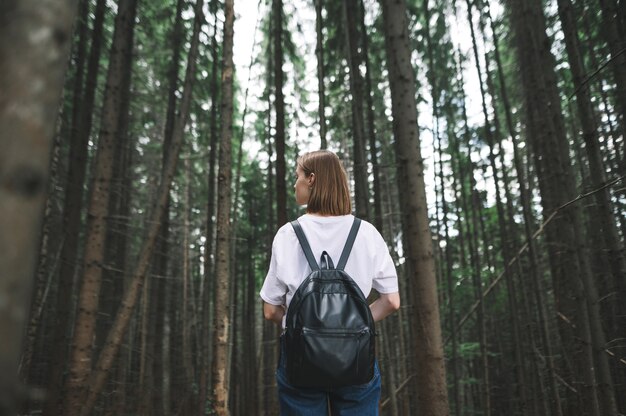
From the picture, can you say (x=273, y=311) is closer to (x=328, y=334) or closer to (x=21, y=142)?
(x=328, y=334)

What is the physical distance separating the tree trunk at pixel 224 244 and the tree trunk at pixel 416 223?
6.63 ft

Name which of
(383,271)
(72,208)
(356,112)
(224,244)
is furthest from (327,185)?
(72,208)

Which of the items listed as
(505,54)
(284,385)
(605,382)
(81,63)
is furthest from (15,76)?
(505,54)

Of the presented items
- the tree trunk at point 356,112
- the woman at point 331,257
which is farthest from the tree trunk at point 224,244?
the woman at point 331,257

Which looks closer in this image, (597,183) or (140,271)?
(597,183)

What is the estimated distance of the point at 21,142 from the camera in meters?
0.74

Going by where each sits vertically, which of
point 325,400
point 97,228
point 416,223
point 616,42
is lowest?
point 325,400

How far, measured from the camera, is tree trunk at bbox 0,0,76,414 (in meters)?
0.68

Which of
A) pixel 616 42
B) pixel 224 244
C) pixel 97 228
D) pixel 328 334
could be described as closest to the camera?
pixel 328 334

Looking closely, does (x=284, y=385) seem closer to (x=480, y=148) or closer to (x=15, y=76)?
(x=15, y=76)

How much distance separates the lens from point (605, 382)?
4.45 metres

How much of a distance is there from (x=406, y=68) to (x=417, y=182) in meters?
Answer: 1.16

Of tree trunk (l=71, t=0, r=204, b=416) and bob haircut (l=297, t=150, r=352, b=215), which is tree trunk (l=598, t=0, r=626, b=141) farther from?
tree trunk (l=71, t=0, r=204, b=416)

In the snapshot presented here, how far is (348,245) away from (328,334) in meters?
0.39
